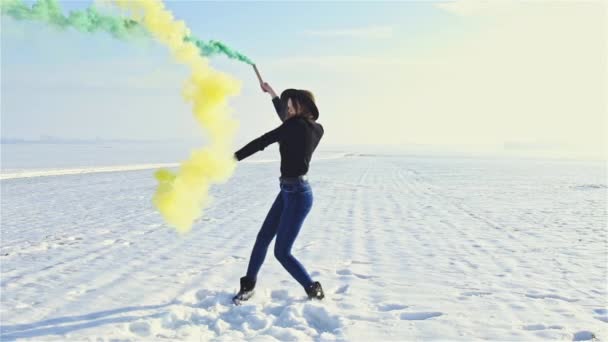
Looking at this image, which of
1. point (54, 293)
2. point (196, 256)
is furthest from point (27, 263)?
point (196, 256)

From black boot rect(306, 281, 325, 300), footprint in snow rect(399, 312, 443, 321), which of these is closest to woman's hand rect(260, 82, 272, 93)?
black boot rect(306, 281, 325, 300)

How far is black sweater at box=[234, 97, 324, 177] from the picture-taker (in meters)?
4.63

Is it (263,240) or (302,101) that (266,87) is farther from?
(263,240)

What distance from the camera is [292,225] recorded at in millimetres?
4945

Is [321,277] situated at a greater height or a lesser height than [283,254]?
lesser

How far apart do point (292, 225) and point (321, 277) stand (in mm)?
1520

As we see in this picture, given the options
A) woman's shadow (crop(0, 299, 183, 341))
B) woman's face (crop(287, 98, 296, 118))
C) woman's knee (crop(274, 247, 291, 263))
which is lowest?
woman's shadow (crop(0, 299, 183, 341))

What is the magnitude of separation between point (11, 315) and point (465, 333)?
4.29 metres

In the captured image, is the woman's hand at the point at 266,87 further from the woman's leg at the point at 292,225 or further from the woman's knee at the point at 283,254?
the woman's knee at the point at 283,254

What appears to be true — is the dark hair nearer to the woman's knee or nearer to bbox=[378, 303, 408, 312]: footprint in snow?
the woman's knee

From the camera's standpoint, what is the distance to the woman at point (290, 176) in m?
4.71

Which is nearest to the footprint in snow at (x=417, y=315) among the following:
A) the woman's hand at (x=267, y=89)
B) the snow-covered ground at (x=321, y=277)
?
the snow-covered ground at (x=321, y=277)

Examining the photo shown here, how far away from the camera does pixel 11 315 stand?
4.76m

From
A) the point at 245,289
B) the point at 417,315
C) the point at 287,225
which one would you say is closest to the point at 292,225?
the point at 287,225
